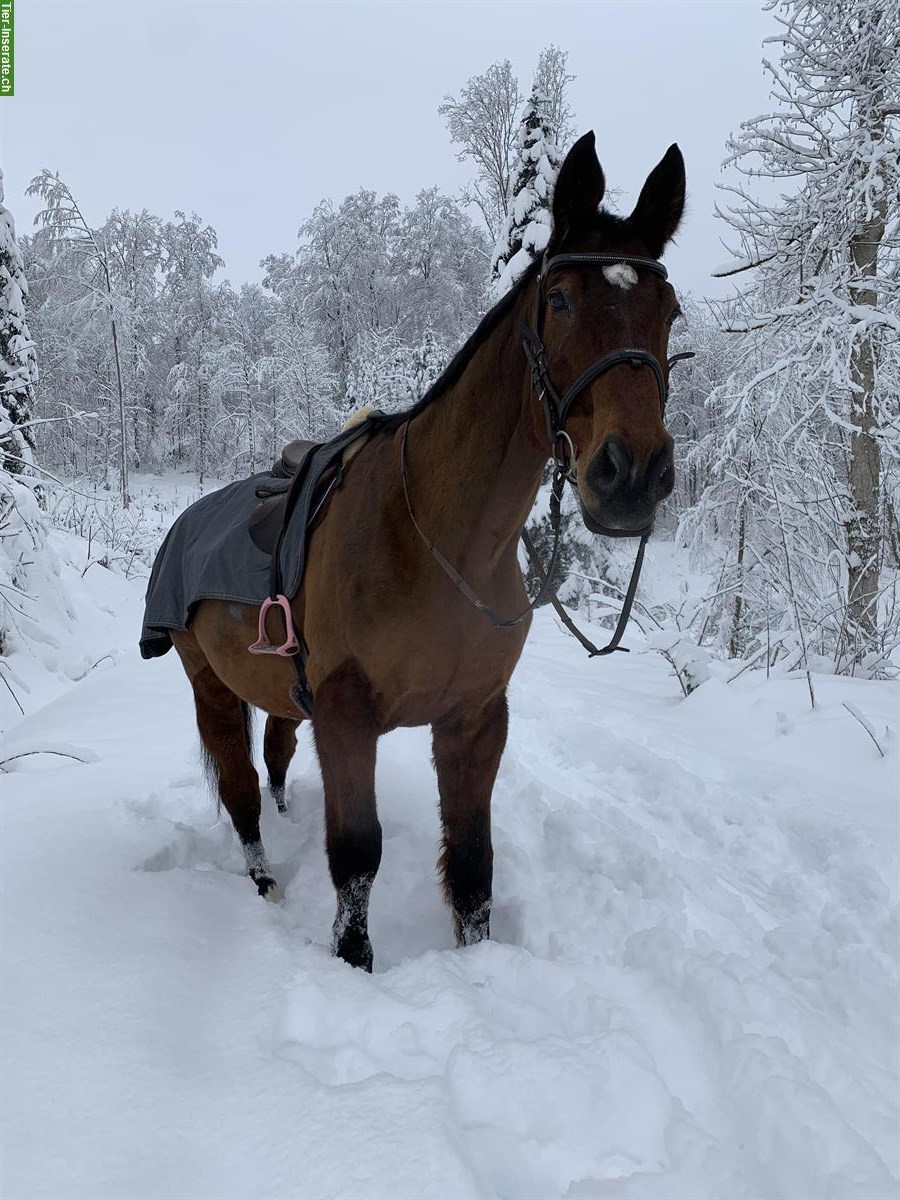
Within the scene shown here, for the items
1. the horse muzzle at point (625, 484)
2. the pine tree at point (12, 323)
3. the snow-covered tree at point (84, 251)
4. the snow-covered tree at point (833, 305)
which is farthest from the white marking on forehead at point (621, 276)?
the snow-covered tree at point (84, 251)

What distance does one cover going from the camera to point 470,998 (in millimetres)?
1781

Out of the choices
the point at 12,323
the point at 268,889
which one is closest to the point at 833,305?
the point at 268,889

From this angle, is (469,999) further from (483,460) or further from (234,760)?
(234,760)

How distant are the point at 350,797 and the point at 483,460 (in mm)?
1081

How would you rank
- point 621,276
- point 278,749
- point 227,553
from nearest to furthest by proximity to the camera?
point 621,276
point 227,553
point 278,749

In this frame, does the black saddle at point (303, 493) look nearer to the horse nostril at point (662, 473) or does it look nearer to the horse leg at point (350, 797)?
the horse leg at point (350, 797)

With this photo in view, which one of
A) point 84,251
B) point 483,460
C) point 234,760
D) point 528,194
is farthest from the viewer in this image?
point 84,251

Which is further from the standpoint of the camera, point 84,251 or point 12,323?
point 84,251

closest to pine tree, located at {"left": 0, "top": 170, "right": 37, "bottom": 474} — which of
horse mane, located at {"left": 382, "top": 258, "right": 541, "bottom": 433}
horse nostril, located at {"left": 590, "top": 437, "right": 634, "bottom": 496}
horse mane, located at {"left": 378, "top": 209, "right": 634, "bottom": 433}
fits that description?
horse mane, located at {"left": 378, "top": 209, "right": 634, "bottom": 433}

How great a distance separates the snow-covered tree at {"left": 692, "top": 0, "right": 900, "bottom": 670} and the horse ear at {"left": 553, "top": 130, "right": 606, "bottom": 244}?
14.1ft

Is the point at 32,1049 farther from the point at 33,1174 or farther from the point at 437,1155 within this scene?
the point at 437,1155

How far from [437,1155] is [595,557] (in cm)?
1332

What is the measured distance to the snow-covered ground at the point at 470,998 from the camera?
130cm

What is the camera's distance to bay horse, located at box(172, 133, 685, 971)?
1.50 m
